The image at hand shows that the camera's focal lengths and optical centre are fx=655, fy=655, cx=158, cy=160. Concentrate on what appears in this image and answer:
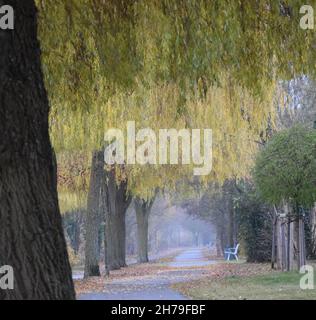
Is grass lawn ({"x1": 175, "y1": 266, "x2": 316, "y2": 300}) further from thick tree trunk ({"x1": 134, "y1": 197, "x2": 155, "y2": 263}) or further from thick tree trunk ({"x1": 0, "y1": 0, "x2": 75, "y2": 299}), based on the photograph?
thick tree trunk ({"x1": 134, "y1": 197, "x2": 155, "y2": 263})

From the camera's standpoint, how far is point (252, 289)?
44.2ft

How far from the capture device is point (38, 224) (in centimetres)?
475

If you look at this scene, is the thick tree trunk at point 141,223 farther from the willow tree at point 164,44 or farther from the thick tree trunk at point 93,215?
the willow tree at point 164,44

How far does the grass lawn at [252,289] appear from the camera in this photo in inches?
455

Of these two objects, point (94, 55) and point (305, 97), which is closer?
point (94, 55)

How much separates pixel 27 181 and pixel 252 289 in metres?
9.51

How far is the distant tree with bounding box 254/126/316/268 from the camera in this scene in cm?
1653

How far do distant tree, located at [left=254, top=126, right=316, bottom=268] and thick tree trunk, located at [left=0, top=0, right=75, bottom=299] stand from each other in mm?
12287

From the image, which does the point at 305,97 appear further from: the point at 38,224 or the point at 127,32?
the point at 38,224

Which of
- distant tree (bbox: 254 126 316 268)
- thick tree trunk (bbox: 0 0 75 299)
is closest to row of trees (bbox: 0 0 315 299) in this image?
thick tree trunk (bbox: 0 0 75 299)

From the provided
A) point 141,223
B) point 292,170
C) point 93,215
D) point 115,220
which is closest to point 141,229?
point 141,223

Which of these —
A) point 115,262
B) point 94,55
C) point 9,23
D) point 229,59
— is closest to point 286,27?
point 229,59
